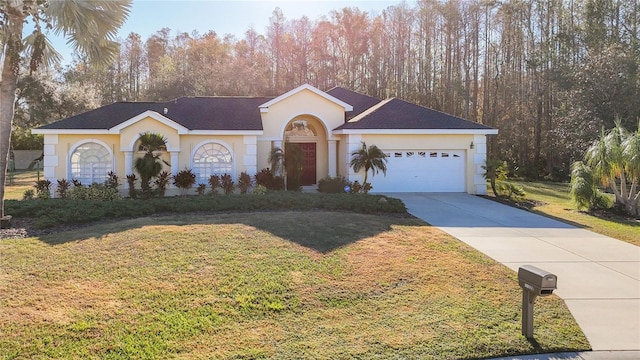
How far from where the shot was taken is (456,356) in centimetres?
469

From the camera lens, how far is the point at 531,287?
16.1 ft

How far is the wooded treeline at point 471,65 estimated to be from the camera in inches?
1047

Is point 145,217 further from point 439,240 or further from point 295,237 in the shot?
point 439,240

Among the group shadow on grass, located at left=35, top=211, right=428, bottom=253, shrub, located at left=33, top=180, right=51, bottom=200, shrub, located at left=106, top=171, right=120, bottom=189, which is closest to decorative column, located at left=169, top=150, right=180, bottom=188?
shrub, located at left=106, top=171, right=120, bottom=189

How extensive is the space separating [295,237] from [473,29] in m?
32.4

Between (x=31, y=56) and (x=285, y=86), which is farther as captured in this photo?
(x=285, y=86)

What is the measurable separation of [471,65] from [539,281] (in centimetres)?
3473

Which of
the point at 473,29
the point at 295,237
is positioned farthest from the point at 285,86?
the point at 295,237

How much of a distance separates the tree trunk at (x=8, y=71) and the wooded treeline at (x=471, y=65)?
89.9ft

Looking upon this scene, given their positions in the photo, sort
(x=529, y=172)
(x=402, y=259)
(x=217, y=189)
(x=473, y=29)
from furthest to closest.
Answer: (x=473, y=29) < (x=529, y=172) < (x=217, y=189) < (x=402, y=259)

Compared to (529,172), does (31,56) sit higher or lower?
higher

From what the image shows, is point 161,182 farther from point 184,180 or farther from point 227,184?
point 227,184

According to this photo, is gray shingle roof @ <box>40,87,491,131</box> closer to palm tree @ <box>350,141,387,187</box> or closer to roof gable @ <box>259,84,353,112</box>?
roof gable @ <box>259,84,353,112</box>

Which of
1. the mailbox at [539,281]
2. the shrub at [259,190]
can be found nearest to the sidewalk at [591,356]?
the mailbox at [539,281]
